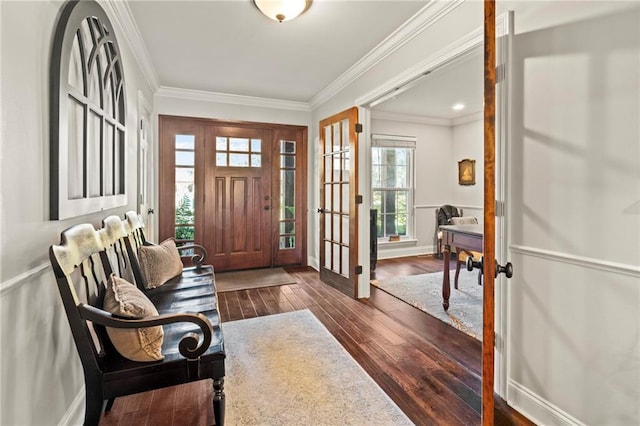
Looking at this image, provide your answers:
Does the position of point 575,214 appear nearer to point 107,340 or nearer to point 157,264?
point 107,340

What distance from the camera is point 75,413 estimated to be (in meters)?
1.56

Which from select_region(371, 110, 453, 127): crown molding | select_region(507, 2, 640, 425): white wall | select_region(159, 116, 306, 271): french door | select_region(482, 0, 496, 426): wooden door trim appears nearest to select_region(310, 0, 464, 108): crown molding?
select_region(507, 2, 640, 425): white wall

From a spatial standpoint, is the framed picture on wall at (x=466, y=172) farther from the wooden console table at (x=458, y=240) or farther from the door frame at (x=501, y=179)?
the door frame at (x=501, y=179)

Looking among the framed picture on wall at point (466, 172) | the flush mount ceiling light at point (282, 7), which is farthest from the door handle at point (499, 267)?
the framed picture on wall at point (466, 172)

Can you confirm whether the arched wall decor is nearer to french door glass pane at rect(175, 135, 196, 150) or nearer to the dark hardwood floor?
the dark hardwood floor

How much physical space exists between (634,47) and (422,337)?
2.17 m

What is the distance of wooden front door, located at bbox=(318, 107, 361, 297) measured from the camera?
11.4 feet

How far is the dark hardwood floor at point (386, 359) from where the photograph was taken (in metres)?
1.70

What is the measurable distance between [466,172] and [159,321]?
18.6 ft

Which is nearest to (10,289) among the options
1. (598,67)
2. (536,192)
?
(536,192)

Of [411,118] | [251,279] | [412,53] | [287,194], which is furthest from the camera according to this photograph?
[411,118]

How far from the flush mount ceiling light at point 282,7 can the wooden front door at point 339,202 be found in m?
1.38

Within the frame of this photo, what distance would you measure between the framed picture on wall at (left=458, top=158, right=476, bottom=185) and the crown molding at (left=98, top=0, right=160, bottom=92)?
5043 millimetres

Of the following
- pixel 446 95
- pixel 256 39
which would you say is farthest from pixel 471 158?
pixel 256 39
